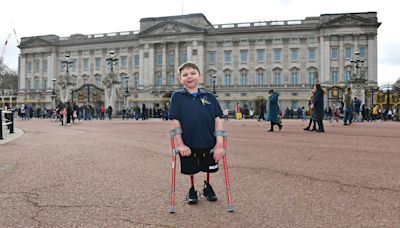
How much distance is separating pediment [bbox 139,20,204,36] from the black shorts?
223ft

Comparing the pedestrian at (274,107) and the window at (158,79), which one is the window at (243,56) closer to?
the window at (158,79)

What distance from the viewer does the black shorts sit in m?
4.42

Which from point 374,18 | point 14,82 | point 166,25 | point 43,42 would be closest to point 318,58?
point 374,18

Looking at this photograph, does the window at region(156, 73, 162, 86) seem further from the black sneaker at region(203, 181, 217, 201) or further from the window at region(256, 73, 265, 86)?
the black sneaker at region(203, 181, 217, 201)

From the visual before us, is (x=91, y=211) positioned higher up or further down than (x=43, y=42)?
further down

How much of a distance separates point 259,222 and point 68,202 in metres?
2.37

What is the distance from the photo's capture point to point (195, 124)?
4.34 meters

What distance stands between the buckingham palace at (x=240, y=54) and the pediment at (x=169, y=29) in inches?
7.2

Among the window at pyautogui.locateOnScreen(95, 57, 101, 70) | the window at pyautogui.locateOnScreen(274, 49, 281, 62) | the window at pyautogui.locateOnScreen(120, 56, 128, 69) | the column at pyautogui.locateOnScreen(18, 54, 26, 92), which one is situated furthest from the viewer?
the column at pyautogui.locateOnScreen(18, 54, 26, 92)

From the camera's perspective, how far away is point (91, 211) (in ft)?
14.1

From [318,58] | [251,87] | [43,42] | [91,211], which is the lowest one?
[91,211]

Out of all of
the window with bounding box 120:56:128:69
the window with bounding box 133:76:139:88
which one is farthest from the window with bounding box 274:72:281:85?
the window with bounding box 120:56:128:69

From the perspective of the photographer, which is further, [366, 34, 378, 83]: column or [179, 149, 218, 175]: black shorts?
[366, 34, 378, 83]: column

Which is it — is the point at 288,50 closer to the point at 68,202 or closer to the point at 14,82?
the point at 68,202
